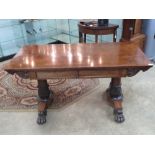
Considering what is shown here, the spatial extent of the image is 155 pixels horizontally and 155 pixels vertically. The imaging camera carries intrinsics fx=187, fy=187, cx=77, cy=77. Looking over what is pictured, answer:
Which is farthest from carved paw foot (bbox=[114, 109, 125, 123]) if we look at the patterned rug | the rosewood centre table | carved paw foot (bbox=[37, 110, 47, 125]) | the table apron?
carved paw foot (bbox=[37, 110, 47, 125])

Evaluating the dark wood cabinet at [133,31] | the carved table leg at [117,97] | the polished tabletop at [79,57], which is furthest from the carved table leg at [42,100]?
the dark wood cabinet at [133,31]

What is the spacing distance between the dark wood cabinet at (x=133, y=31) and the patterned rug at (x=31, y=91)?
779 millimetres

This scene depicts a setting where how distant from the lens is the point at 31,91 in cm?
235

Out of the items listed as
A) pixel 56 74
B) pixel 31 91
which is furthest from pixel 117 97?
pixel 31 91

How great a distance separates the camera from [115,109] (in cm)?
187

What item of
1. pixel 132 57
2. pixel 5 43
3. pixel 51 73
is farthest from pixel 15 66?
pixel 5 43

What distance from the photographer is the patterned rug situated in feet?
6.91

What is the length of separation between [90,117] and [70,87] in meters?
0.62

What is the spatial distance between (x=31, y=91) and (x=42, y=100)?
1.47 ft

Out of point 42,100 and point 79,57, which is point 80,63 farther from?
point 42,100

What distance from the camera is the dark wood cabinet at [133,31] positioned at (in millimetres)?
2539

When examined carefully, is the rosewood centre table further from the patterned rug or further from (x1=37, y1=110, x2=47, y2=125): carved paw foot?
the patterned rug

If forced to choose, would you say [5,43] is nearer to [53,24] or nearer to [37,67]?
[53,24]

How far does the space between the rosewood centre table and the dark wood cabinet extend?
0.75m
